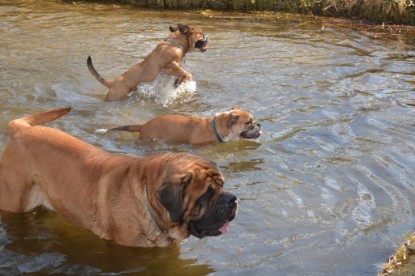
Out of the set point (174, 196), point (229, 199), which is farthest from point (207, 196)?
point (174, 196)

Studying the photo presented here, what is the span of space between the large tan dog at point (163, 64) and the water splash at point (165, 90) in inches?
3.3

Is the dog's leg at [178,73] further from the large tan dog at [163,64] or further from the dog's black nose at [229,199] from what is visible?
the dog's black nose at [229,199]

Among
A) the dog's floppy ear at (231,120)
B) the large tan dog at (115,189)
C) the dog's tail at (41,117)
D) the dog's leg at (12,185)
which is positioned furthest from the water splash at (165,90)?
the dog's leg at (12,185)

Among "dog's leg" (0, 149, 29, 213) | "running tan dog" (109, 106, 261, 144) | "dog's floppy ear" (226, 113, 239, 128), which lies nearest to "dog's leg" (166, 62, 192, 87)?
"running tan dog" (109, 106, 261, 144)

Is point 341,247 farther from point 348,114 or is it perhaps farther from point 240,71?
point 240,71

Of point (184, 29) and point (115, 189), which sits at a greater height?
point (184, 29)

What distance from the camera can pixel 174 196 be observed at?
14.9ft

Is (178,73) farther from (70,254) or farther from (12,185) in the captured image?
(70,254)

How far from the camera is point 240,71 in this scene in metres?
11.7

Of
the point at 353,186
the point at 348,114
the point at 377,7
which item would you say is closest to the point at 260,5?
the point at 377,7

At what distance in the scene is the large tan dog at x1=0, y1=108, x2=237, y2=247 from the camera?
467cm

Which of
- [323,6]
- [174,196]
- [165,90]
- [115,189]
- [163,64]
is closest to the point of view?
[174,196]

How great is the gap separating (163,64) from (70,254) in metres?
5.74

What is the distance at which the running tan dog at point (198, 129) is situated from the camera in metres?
8.31
